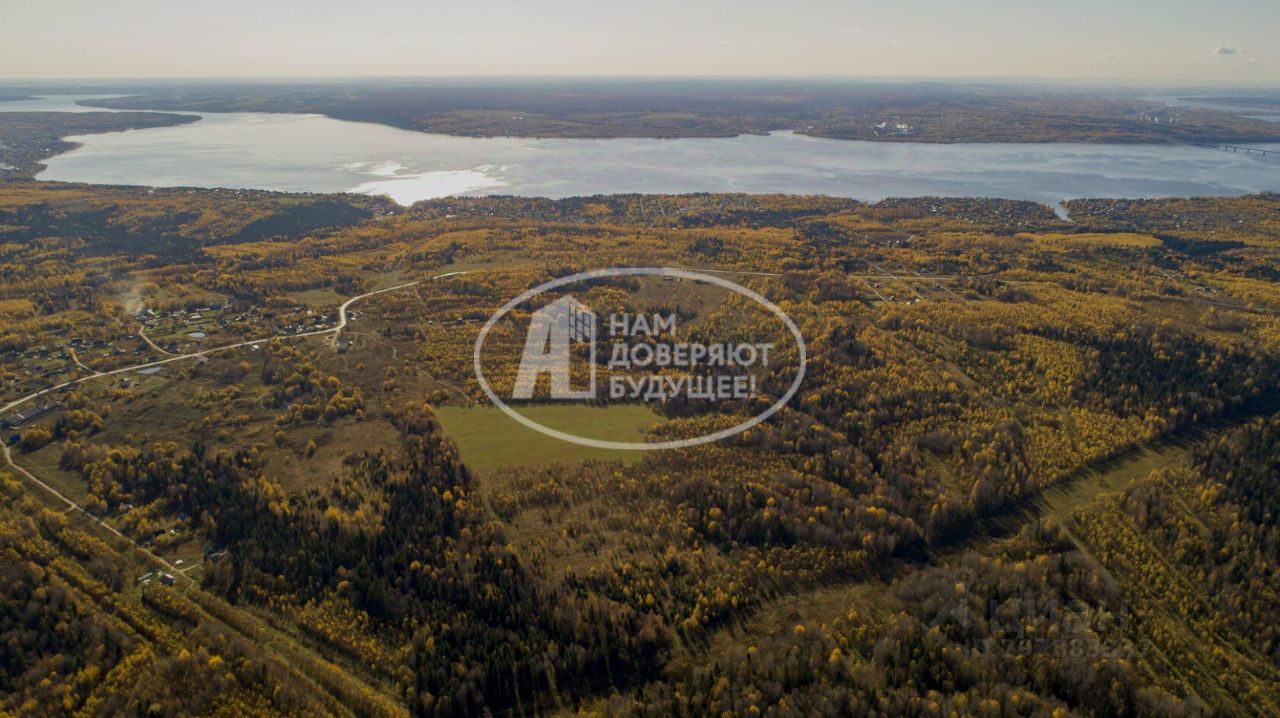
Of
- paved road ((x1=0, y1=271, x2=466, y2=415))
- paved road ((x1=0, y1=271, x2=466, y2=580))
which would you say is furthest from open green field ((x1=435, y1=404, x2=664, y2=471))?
paved road ((x1=0, y1=271, x2=466, y2=415))

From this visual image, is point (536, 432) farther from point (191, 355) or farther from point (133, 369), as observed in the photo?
point (133, 369)

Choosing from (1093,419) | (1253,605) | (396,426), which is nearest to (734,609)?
(1253,605)

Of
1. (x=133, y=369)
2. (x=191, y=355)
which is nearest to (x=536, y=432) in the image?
(x=191, y=355)

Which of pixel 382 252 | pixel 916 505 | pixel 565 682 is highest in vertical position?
pixel 382 252

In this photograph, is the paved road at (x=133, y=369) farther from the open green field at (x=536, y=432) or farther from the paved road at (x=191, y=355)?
the open green field at (x=536, y=432)

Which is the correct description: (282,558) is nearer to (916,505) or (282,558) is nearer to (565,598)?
(565,598)

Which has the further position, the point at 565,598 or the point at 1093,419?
the point at 1093,419

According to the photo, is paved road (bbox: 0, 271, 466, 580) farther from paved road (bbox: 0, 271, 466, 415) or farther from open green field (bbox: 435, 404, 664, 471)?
open green field (bbox: 435, 404, 664, 471)

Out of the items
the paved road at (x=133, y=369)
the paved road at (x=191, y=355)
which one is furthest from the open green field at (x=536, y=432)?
the paved road at (x=191, y=355)
